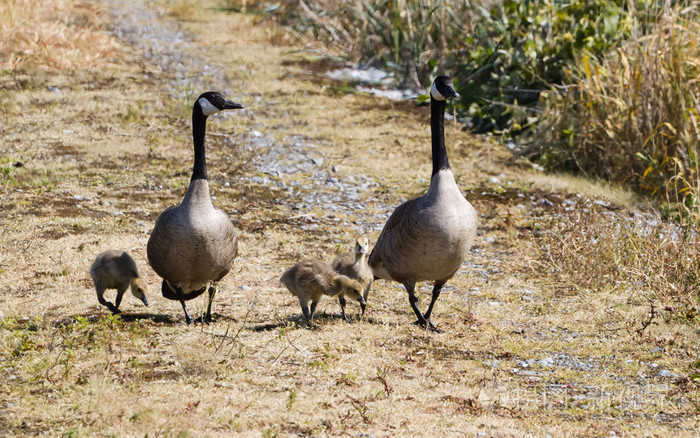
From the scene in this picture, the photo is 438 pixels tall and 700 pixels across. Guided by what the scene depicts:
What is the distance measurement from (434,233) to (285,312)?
77.8 inches

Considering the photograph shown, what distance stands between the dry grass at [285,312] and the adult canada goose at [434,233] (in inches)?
24.7

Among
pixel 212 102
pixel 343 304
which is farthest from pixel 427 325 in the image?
pixel 212 102

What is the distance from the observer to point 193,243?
7406 mm

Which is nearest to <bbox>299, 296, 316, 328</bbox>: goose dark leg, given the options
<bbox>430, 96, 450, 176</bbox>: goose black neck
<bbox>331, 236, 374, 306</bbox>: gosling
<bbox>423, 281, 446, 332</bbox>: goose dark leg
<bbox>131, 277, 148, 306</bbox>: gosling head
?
<bbox>331, 236, 374, 306</bbox>: gosling

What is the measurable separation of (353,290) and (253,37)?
15.1 m

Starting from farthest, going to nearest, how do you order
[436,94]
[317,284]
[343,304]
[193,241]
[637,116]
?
[637,116], [436,94], [343,304], [317,284], [193,241]

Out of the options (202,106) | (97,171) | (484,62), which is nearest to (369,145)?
(484,62)

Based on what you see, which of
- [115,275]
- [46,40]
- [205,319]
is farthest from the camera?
[46,40]

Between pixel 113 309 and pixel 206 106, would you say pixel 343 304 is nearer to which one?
pixel 113 309

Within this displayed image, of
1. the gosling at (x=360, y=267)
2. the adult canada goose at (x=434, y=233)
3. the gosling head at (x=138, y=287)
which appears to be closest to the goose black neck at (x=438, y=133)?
the adult canada goose at (x=434, y=233)

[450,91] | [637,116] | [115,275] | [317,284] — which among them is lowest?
[317,284]

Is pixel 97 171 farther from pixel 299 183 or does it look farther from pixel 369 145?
pixel 369 145

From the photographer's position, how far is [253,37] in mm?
21469

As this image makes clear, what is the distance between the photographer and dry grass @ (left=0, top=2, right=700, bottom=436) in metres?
5.93
